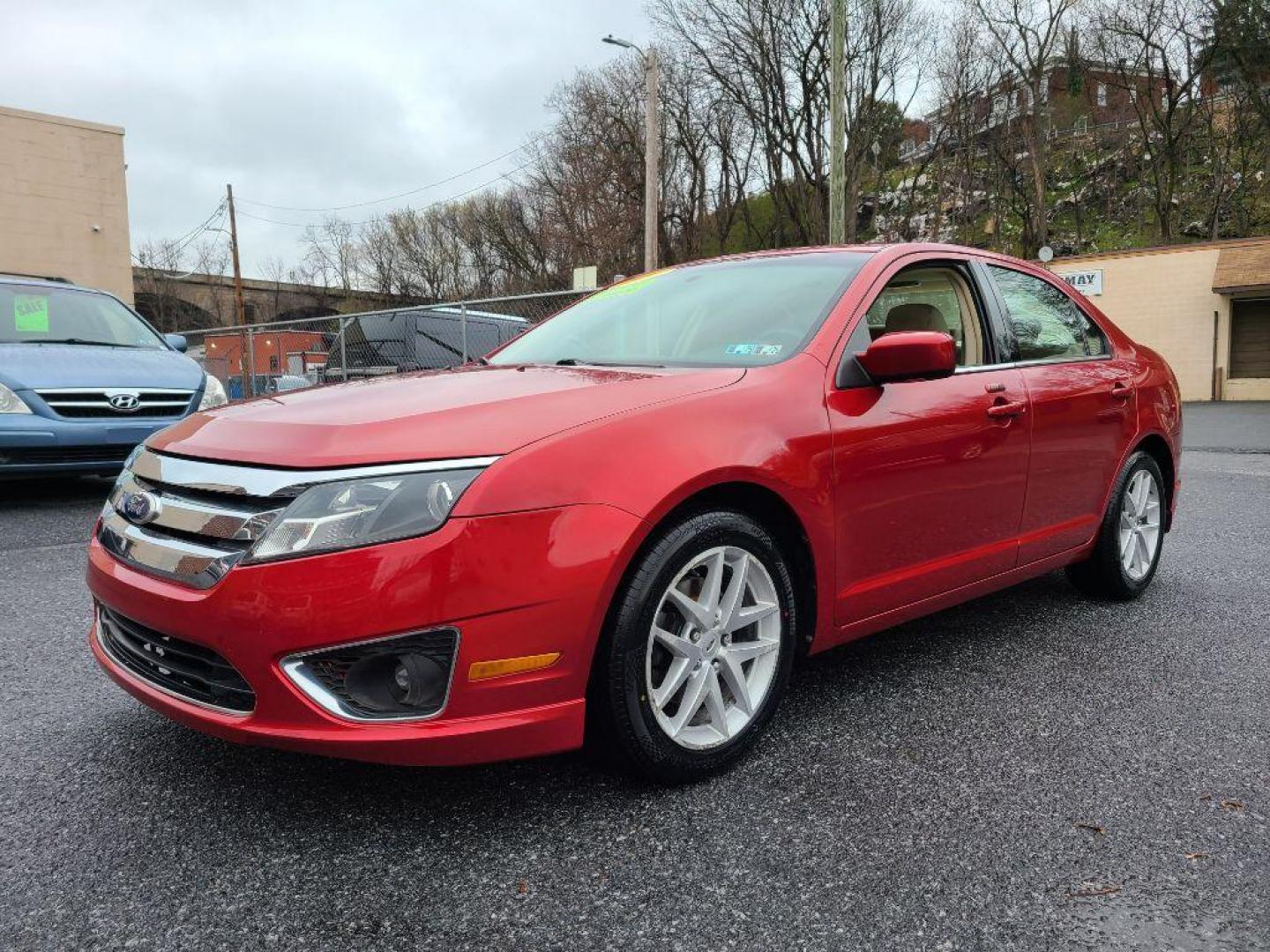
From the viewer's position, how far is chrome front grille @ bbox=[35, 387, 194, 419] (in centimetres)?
609

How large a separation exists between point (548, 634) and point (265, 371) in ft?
46.4

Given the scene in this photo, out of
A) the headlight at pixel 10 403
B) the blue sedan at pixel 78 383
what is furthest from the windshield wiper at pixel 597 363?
the headlight at pixel 10 403

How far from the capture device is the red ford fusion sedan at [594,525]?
191 cm

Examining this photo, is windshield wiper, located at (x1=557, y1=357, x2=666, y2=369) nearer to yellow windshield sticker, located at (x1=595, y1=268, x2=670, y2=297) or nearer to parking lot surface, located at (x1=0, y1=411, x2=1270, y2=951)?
yellow windshield sticker, located at (x1=595, y1=268, x2=670, y2=297)

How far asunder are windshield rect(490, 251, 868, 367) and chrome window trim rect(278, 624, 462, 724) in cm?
125

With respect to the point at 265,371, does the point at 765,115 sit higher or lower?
higher

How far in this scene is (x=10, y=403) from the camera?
594 centimetres

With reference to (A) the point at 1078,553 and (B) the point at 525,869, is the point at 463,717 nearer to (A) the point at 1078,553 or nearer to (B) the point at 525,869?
(B) the point at 525,869

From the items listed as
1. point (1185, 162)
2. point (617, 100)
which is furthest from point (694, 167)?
point (1185, 162)

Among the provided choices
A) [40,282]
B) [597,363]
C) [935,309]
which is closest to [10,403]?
[40,282]

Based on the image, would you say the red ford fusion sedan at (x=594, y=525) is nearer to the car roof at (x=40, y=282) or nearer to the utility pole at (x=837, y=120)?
the car roof at (x=40, y=282)

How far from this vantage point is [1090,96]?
36.3m

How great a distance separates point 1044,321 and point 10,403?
6185 millimetres

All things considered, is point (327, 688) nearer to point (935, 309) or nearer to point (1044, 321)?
point (935, 309)
